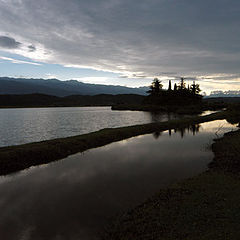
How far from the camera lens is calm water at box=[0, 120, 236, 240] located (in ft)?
45.0

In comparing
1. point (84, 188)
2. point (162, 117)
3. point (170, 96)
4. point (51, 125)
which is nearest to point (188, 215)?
point (84, 188)

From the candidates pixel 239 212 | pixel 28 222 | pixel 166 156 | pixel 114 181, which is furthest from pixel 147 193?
pixel 166 156

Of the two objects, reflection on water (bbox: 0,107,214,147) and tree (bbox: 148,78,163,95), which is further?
tree (bbox: 148,78,163,95)

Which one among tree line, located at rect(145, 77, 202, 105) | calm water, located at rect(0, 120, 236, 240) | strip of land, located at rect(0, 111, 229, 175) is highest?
tree line, located at rect(145, 77, 202, 105)

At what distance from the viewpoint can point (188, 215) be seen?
43.1 feet

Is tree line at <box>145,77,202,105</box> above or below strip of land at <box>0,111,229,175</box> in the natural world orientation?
above

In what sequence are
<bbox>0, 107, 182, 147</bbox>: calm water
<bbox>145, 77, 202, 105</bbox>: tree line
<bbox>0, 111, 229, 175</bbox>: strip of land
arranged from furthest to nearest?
<bbox>145, 77, 202, 105</bbox>: tree line < <bbox>0, 107, 182, 147</bbox>: calm water < <bbox>0, 111, 229, 175</bbox>: strip of land

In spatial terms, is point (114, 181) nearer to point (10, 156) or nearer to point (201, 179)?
point (201, 179)

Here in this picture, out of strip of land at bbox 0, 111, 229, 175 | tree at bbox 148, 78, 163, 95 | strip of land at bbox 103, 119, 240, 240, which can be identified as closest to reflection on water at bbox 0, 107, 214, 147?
strip of land at bbox 0, 111, 229, 175

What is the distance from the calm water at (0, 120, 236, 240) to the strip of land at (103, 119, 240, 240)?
1.85m

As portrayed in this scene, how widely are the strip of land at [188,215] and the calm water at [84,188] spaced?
1.85 metres

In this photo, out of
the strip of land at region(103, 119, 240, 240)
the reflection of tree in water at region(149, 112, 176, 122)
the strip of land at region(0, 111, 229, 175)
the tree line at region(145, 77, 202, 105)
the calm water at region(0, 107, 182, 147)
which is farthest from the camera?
the tree line at region(145, 77, 202, 105)

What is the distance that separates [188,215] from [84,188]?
1062 cm

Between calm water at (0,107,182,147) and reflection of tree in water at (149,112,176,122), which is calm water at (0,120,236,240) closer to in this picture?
calm water at (0,107,182,147)
